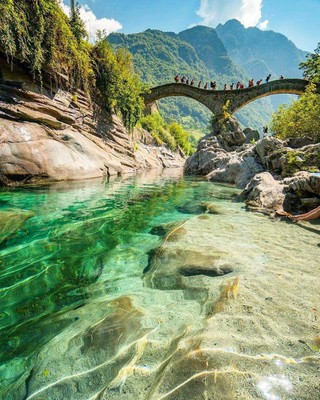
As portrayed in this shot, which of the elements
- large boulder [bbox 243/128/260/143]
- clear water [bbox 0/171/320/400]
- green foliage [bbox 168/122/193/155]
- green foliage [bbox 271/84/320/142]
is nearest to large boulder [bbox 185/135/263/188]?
green foliage [bbox 271/84/320/142]

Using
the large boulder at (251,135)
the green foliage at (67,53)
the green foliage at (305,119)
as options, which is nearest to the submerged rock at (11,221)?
the green foliage at (67,53)

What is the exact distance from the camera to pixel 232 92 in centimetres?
3084

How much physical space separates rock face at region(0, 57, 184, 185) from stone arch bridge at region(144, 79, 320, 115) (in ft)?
53.1

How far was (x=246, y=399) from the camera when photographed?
52.4 inches

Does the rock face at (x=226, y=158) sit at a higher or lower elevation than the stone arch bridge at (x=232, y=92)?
lower

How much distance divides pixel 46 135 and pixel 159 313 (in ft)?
36.9

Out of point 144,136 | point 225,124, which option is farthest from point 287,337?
point 144,136

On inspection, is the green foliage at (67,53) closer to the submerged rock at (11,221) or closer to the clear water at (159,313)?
the submerged rock at (11,221)

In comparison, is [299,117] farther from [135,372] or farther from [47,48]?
[135,372]

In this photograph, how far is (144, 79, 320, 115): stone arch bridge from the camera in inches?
1124

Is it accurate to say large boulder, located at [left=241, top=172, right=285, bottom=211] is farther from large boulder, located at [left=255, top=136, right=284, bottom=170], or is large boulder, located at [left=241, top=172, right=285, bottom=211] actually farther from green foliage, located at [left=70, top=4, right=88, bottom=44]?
green foliage, located at [left=70, top=4, right=88, bottom=44]

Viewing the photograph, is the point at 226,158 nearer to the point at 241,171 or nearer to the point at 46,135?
the point at 241,171

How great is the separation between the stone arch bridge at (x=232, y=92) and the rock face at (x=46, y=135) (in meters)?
16.2

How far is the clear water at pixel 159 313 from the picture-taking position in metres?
1.53
